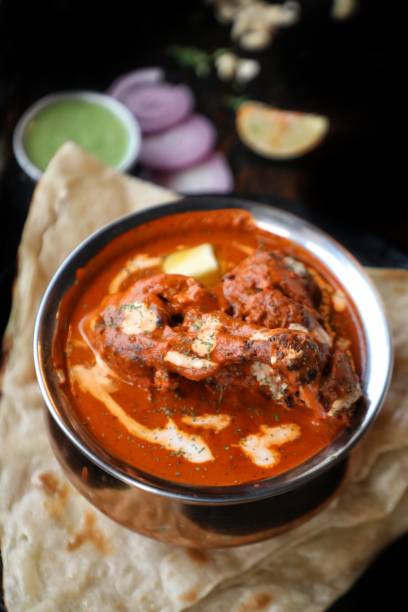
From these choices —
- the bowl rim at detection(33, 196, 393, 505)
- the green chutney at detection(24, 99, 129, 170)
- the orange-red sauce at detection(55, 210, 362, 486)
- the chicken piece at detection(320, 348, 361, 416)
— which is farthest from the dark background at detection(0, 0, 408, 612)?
the chicken piece at detection(320, 348, 361, 416)

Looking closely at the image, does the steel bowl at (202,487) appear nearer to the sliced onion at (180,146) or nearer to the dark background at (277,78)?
the dark background at (277,78)

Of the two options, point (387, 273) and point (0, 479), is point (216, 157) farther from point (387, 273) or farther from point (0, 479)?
point (0, 479)

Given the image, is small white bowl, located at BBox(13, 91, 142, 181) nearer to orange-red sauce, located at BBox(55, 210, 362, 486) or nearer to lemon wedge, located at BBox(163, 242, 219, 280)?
lemon wedge, located at BBox(163, 242, 219, 280)

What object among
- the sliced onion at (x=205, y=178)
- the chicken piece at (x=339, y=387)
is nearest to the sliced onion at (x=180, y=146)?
the sliced onion at (x=205, y=178)

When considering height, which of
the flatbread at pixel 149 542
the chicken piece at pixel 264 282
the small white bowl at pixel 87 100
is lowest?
the flatbread at pixel 149 542

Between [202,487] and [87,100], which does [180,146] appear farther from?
[202,487]

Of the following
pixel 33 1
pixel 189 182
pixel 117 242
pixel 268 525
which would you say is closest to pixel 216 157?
pixel 189 182
